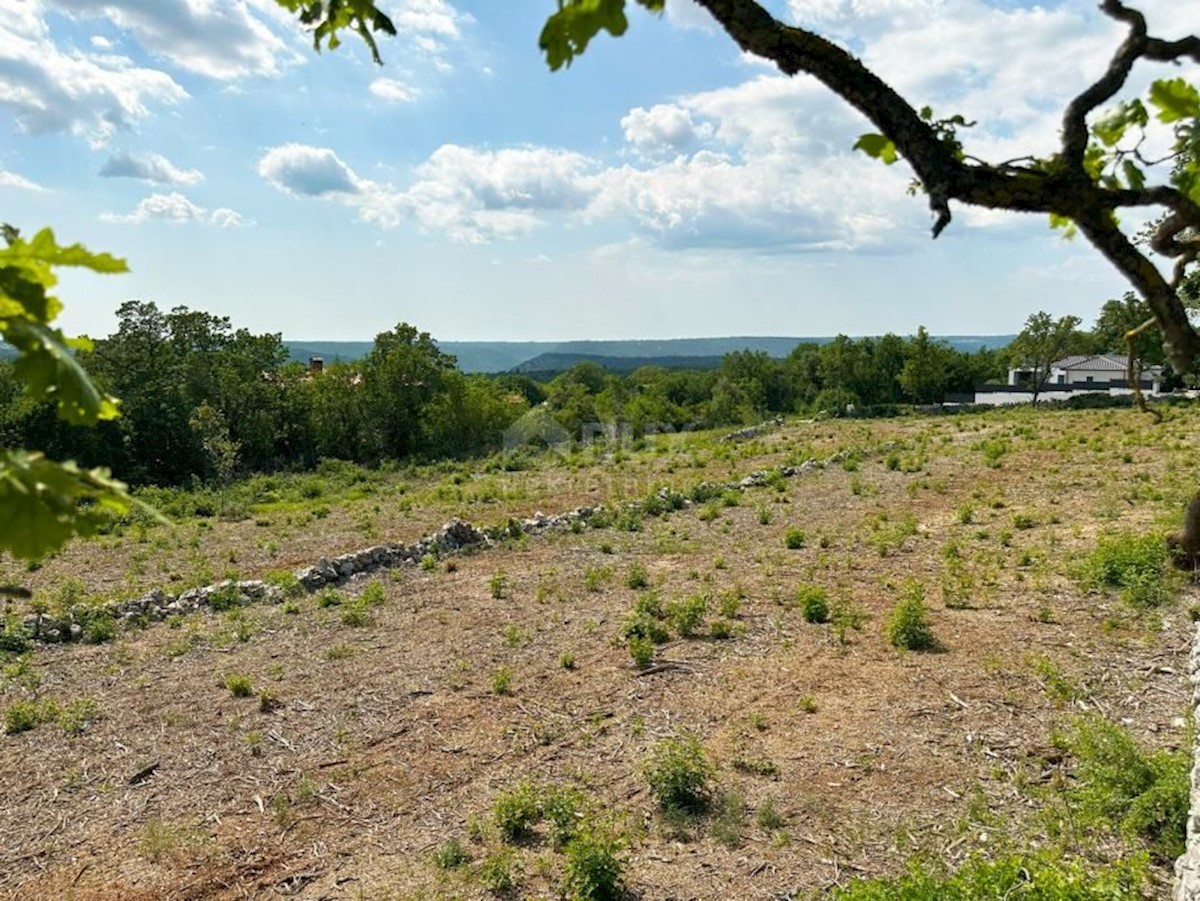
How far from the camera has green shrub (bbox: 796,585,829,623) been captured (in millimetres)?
10188

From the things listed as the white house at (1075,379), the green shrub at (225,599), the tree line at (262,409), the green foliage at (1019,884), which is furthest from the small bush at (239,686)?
the white house at (1075,379)

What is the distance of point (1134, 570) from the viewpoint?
10.0 metres

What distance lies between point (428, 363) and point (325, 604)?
31.0 meters

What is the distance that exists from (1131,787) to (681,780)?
2.96 metres

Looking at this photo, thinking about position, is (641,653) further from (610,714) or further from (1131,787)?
(1131,787)

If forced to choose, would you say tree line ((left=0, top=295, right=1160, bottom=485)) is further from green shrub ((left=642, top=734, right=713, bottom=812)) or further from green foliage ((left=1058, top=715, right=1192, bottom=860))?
green foliage ((left=1058, top=715, right=1192, bottom=860))

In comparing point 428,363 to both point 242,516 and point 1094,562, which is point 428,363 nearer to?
point 242,516

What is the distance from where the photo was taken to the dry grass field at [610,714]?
228 inches

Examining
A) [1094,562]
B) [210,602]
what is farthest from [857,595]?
[210,602]

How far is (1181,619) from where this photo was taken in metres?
8.74

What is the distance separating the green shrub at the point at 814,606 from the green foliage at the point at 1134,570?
3199 millimetres

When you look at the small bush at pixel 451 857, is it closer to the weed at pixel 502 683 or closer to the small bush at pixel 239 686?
the weed at pixel 502 683

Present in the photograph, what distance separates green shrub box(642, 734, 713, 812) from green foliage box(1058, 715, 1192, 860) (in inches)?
97.4

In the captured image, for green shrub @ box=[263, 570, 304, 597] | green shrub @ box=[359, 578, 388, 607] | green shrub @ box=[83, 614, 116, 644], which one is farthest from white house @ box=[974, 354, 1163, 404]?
green shrub @ box=[83, 614, 116, 644]
